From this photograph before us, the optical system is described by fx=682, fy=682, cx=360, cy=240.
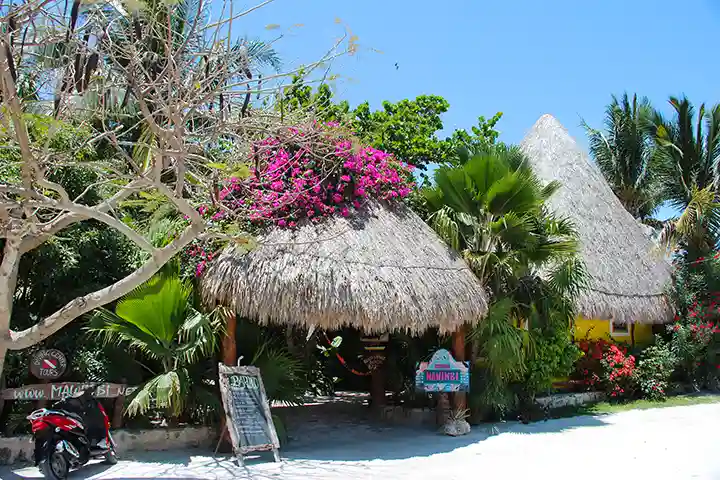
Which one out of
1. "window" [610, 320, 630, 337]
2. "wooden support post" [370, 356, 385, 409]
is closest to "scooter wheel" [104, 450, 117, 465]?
"wooden support post" [370, 356, 385, 409]

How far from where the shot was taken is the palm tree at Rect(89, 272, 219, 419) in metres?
8.21

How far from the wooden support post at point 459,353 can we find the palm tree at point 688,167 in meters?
7.69

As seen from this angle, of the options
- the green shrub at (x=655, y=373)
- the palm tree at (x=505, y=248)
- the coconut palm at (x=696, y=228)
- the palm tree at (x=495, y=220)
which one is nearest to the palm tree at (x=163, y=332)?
the palm tree at (x=505, y=248)

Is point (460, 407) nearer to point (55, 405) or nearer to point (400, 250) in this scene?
point (400, 250)

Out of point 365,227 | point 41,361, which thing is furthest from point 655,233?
point 41,361

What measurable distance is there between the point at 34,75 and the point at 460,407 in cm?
748

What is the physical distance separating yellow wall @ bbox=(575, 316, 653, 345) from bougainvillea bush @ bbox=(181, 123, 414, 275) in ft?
22.1

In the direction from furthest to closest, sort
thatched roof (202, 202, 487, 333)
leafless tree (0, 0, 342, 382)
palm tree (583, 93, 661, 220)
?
palm tree (583, 93, 661, 220)
thatched roof (202, 202, 487, 333)
leafless tree (0, 0, 342, 382)

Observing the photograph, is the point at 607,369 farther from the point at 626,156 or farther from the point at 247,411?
the point at 626,156

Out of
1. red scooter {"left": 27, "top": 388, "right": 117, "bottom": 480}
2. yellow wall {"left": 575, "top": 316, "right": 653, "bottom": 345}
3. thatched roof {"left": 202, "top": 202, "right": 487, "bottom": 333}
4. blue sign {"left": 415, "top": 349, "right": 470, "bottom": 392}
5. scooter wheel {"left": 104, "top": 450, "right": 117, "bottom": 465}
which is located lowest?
scooter wheel {"left": 104, "top": 450, "right": 117, "bottom": 465}

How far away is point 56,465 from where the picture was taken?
6938mm

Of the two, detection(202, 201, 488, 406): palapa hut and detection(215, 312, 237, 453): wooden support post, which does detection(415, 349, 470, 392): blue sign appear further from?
detection(215, 312, 237, 453): wooden support post

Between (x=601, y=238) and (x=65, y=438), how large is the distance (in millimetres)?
12047

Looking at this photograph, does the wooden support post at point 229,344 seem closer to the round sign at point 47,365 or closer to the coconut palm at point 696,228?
the round sign at point 47,365
